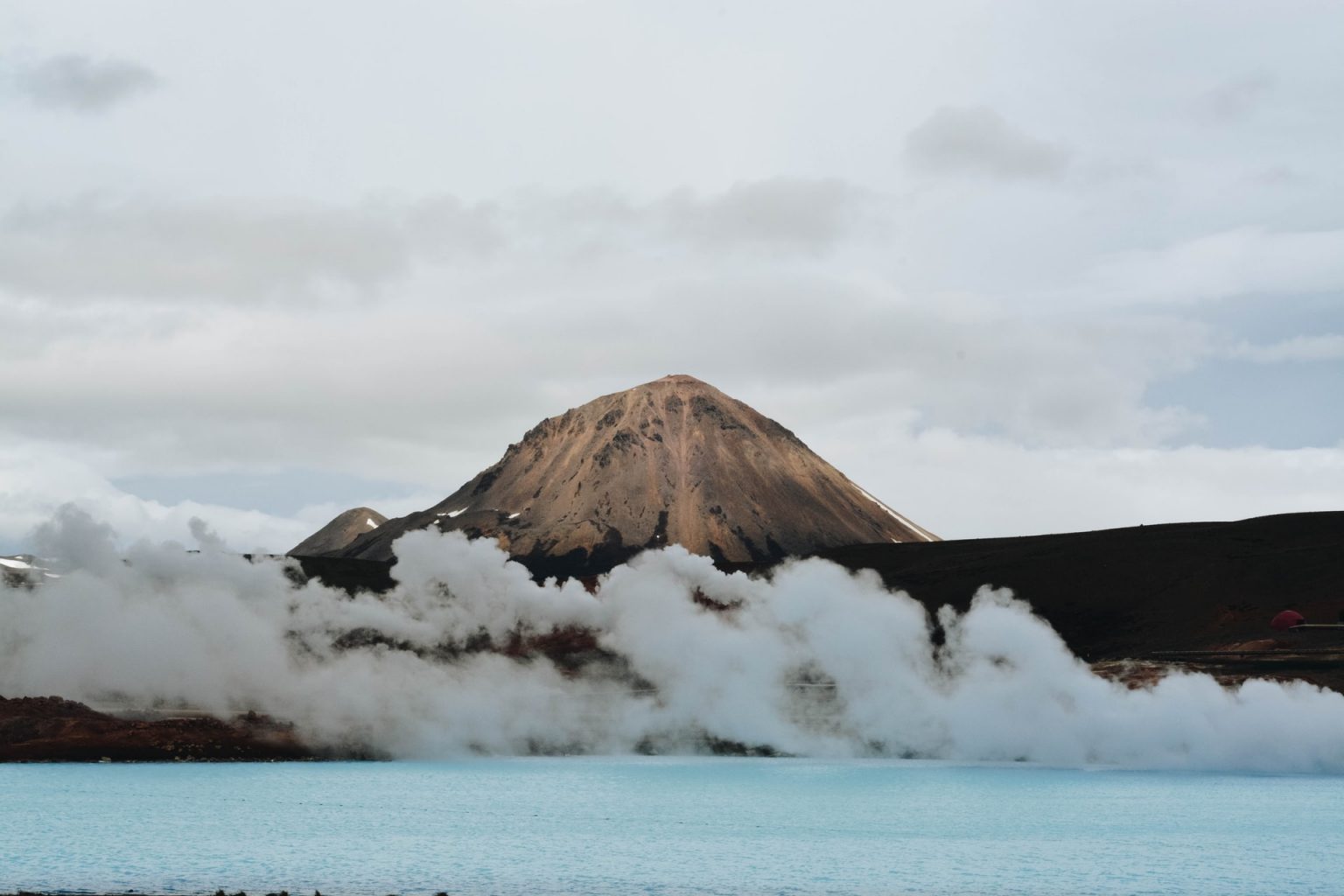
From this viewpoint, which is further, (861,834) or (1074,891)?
(861,834)

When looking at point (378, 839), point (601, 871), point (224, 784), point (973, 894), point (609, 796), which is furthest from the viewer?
point (224, 784)

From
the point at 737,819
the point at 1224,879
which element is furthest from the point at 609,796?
the point at 1224,879

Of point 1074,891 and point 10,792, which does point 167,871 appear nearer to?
point 1074,891

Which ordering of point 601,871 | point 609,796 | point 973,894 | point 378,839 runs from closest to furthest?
1. point 973,894
2. point 601,871
3. point 378,839
4. point 609,796

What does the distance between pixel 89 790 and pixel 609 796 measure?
6009 cm

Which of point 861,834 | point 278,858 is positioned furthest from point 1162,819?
point 278,858

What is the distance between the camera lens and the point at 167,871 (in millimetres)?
96000

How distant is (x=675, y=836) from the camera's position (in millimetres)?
127562

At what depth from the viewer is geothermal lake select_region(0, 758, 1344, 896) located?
9638 cm

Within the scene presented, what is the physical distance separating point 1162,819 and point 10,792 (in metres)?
122

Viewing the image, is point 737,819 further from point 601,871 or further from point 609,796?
point 601,871

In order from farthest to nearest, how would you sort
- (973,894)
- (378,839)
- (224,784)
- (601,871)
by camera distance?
(224,784)
(378,839)
(601,871)
(973,894)

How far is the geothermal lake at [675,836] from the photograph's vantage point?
96.4 metres

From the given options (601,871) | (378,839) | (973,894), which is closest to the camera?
(973,894)
